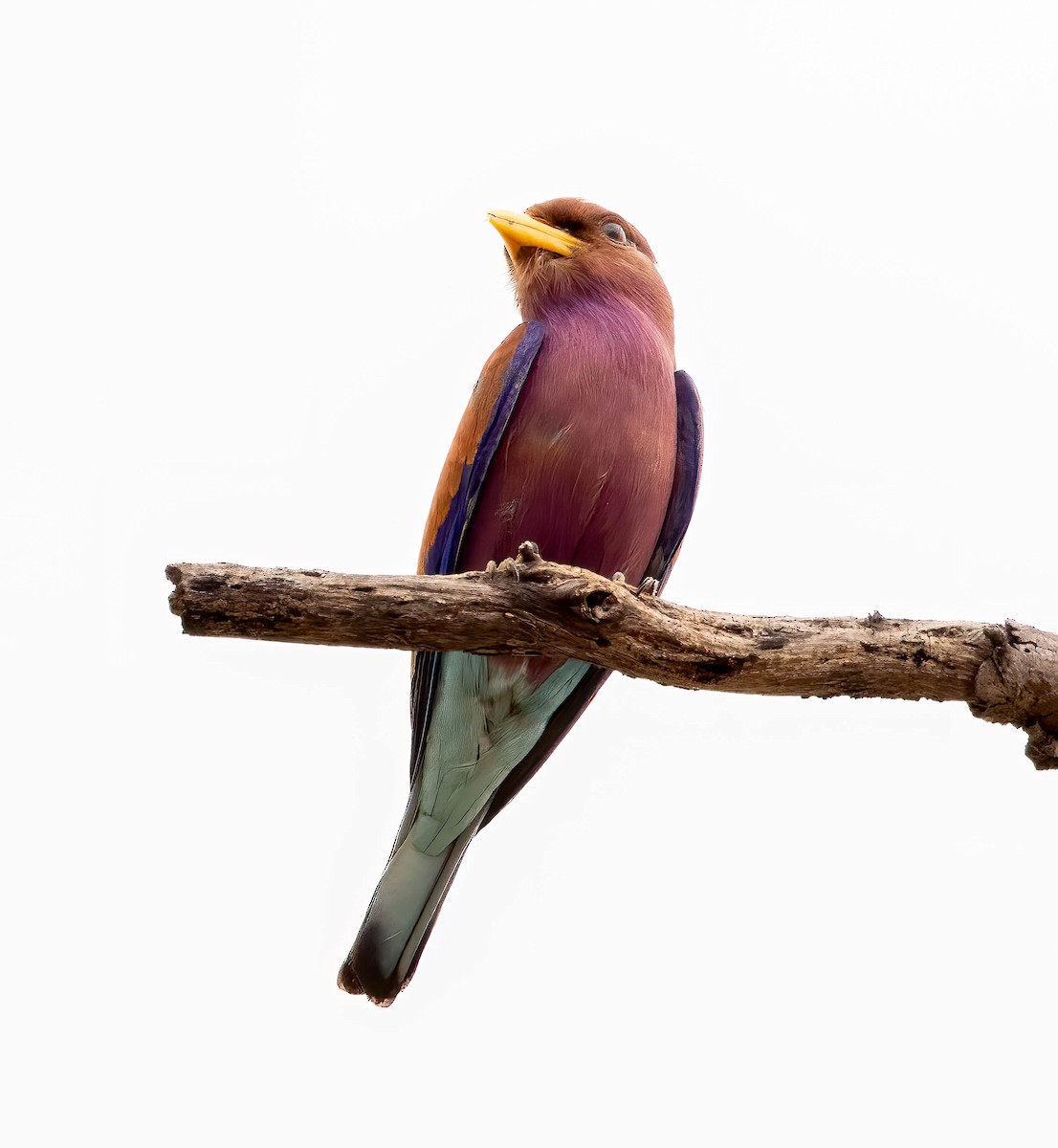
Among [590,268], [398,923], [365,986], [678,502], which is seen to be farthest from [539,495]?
[365,986]

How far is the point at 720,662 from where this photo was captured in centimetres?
308

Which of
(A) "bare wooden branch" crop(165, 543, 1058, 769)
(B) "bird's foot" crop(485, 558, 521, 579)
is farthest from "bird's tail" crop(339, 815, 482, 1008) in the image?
(B) "bird's foot" crop(485, 558, 521, 579)

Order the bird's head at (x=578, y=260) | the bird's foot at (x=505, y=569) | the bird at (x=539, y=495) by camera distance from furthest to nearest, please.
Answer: the bird's head at (x=578, y=260) < the bird at (x=539, y=495) < the bird's foot at (x=505, y=569)

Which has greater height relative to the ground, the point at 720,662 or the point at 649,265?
the point at 649,265

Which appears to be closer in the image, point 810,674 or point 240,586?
point 240,586

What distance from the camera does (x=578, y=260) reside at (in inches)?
153

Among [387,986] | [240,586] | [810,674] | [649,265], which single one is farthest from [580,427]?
[387,986]

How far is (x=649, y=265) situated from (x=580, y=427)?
0.74m

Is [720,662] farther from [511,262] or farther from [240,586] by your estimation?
[511,262]

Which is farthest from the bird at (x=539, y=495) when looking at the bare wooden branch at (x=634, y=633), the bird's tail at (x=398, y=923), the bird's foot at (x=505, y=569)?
the bird's foot at (x=505, y=569)

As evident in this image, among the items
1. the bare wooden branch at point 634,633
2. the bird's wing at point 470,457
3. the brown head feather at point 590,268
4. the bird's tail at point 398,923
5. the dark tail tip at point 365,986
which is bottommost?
the dark tail tip at point 365,986

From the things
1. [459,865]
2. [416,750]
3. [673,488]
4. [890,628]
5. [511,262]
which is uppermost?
[511,262]

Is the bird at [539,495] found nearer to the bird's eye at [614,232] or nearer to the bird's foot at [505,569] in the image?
the bird's eye at [614,232]

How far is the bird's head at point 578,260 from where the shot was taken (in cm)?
387
